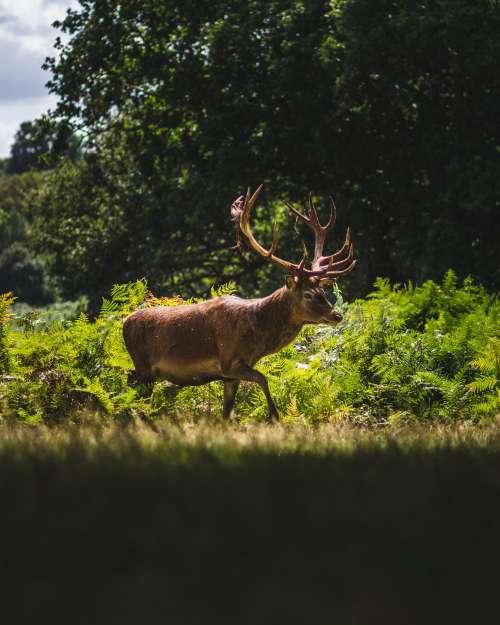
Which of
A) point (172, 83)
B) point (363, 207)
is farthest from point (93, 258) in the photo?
point (363, 207)

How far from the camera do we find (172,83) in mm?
28703

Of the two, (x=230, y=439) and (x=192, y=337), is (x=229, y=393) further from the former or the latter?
(x=230, y=439)

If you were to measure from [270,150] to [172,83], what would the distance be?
3.22 metres

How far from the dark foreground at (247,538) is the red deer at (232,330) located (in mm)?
3252

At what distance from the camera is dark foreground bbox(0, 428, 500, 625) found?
3783 mm

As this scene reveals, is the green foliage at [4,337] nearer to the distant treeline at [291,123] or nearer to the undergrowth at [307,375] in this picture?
the undergrowth at [307,375]

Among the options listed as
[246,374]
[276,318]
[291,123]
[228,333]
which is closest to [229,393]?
[246,374]

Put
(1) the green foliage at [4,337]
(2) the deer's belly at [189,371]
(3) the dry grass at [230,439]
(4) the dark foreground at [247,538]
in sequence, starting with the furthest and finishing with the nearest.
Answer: (1) the green foliage at [4,337] → (2) the deer's belly at [189,371] → (3) the dry grass at [230,439] → (4) the dark foreground at [247,538]

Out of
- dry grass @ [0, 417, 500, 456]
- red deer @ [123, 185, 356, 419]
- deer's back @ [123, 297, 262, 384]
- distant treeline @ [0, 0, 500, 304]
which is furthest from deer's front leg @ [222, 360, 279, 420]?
distant treeline @ [0, 0, 500, 304]

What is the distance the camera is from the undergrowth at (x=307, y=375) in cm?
995

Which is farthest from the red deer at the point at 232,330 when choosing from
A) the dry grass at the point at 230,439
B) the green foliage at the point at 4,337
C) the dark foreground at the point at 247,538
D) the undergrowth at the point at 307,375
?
the dark foreground at the point at 247,538

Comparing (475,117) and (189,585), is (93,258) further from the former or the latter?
(189,585)

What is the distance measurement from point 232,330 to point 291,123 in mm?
20010

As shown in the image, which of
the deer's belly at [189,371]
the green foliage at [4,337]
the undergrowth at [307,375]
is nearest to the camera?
the deer's belly at [189,371]
